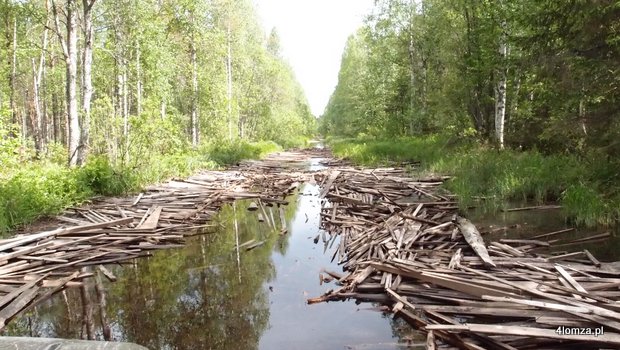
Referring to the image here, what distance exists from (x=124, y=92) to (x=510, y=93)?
1896 cm

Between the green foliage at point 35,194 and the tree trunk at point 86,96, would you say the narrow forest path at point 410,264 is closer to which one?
the green foliage at point 35,194

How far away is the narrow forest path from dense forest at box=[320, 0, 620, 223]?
6.74 feet

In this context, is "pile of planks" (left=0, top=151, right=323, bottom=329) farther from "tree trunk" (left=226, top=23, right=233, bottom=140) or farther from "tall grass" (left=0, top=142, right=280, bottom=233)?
"tree trunk" (left=226, top=23, right=233, bottom=140)

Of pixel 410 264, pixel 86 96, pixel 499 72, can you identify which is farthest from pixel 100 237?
pixel 499 72

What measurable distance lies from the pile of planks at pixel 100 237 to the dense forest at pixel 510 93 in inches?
262

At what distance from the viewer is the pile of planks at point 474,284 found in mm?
3369

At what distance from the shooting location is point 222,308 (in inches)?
194

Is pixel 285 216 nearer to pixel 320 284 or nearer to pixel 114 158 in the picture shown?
pixel 320 284

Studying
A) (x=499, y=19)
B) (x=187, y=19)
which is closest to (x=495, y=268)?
(x=499, y=19)

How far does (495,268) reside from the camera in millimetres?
4934

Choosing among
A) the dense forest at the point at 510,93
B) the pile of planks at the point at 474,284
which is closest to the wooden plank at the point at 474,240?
the pile of planks at the point at 474,284

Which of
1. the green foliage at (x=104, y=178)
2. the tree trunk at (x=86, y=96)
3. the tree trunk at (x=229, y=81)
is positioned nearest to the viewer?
the green foliage at (x=104, y=178)

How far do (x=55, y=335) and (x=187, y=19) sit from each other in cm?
2097

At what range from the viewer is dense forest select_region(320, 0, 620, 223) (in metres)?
7.68
